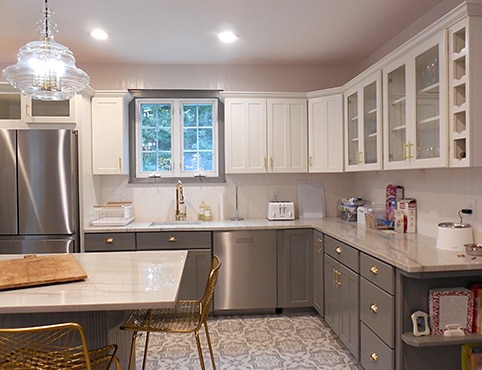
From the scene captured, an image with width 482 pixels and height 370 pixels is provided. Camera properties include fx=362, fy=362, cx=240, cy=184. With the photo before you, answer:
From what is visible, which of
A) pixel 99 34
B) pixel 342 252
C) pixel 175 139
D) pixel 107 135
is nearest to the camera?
pixel 342 252

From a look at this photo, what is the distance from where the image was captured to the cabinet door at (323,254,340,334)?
2883mm

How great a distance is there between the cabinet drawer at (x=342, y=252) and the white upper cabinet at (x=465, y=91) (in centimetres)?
87

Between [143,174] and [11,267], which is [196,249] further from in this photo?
[11,267]

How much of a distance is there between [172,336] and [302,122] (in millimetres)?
2465

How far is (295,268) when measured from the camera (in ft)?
11.6

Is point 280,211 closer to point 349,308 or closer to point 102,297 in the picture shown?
point 349,308

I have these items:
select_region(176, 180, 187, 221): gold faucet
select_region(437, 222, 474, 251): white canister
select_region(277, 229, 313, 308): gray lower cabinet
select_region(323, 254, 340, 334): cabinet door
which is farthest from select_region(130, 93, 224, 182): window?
select_region(437, 222, 474, 251): white canister

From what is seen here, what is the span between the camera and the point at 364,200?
3.82 m

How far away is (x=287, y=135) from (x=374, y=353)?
2.31 meters

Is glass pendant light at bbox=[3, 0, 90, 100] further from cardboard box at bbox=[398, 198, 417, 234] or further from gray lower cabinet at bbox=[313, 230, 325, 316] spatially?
cardboard box at bbox=[398, 198, 417, 234]

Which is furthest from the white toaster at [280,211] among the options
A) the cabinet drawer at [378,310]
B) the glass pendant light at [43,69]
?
the glass pendant light at [43,69]

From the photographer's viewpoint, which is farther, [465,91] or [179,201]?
[179,201]

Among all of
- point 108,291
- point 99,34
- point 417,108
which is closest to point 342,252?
point 417,108

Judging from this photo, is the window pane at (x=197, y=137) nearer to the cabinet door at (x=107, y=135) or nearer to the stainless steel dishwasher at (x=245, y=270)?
the cabinet door at (x=107, y=135)
